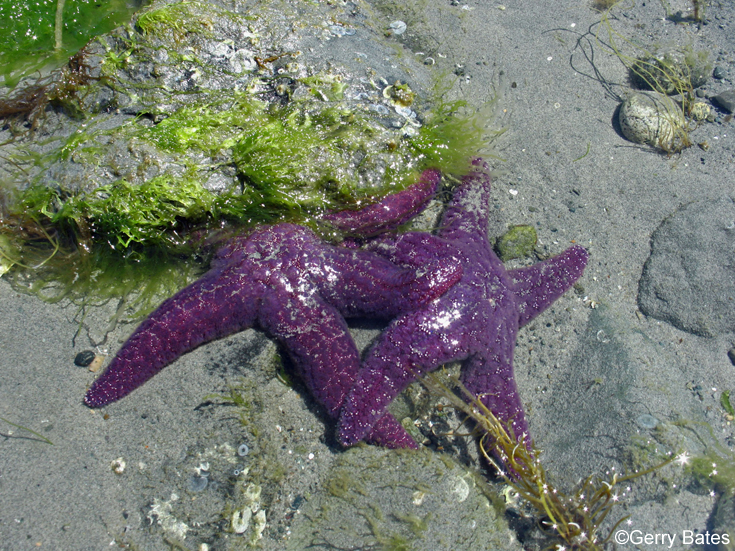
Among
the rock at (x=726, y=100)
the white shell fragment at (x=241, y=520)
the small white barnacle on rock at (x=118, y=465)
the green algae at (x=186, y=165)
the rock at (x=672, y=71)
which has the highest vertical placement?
the rock at (x=672, y=71)

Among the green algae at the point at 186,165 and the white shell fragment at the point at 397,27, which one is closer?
the green algae at the point at 186,165

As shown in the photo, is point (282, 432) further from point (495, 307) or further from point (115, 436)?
point (495, 307)

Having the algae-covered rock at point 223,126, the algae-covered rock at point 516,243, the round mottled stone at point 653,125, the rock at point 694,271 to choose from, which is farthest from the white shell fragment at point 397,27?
the rock at point 694,271

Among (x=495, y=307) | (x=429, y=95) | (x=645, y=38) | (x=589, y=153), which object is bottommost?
(x=495, y=307)

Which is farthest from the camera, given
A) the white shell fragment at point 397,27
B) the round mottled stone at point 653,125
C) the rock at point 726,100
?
the white shell fragment at point 397,27

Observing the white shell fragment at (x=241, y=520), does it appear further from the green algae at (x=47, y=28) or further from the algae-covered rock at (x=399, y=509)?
the green algae at (x=47, y=28)

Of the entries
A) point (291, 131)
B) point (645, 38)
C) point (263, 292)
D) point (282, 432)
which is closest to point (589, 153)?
point (645, 38)
